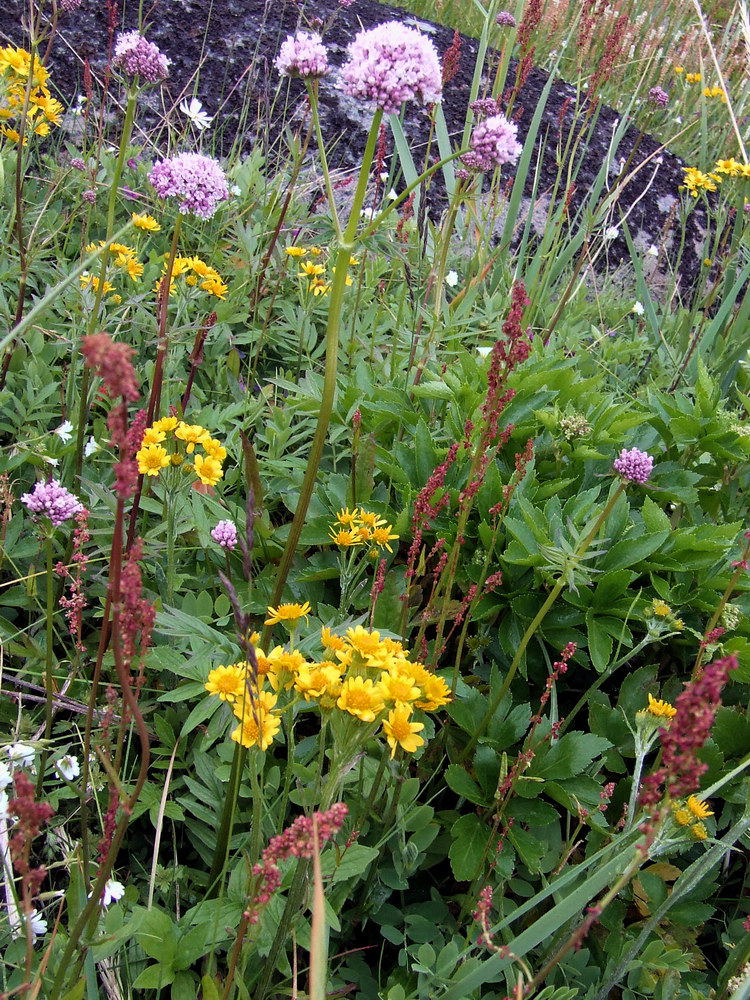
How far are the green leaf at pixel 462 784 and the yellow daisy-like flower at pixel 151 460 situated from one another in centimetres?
68

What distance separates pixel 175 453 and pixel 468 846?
799 mm

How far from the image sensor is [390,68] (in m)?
0.93

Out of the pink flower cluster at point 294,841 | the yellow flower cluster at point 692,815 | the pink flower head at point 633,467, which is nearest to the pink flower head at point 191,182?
the pink flower head at point 633,467

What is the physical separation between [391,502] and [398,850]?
0.76 m

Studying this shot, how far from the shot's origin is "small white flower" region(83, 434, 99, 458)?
1598 millimetres

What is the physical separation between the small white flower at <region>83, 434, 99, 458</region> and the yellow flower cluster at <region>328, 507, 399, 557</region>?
0.51 metres

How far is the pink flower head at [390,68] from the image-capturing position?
3.04 ft

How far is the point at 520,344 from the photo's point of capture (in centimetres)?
104

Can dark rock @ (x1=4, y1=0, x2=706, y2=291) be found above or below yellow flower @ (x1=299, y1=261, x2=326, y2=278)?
above

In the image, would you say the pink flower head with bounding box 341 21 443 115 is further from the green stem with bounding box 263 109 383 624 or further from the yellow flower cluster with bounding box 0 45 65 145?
the yellow flower cluster with bounding box 0 45 65 145

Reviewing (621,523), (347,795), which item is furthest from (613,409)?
(347,795)

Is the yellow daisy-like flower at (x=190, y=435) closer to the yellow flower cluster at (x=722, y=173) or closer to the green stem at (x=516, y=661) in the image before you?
the green stem at (x=516, y=661)

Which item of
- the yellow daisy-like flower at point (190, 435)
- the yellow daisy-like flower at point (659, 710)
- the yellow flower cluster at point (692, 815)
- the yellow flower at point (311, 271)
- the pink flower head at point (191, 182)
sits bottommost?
the yellow flower cluster at point (692, 815)

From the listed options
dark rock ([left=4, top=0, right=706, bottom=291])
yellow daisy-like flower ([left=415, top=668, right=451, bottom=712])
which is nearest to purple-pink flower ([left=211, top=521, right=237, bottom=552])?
yellow daisy-like flower ([left=415, top=668, right=451, bottom=712])
